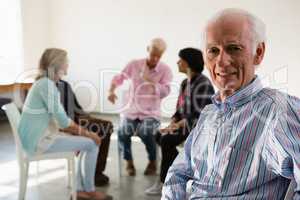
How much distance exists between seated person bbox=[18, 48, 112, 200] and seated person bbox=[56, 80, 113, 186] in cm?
44

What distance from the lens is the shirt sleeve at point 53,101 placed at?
2908 millimetres

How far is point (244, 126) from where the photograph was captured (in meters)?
1.27

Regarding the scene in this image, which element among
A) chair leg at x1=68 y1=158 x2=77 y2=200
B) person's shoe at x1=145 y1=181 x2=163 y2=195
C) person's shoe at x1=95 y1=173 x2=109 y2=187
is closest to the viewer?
chair leg at x1=68 y1=158 x2=77 y2=200

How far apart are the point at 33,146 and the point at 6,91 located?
124 inches

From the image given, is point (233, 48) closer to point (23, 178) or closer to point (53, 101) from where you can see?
point (53, 101)

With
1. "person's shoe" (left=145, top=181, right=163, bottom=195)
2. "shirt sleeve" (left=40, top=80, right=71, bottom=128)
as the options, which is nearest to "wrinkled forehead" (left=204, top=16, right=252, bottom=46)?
"shirt sleeve" (left=40, top=80, right=71, bottom=128)

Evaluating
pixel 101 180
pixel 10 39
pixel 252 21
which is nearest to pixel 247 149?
pixel 252 21

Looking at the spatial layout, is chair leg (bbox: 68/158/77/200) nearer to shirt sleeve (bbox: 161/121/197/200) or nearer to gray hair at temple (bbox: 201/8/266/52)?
shirt sleeve (bbox: 161/121/197/200)

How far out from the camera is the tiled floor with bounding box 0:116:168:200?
3268 millimetres

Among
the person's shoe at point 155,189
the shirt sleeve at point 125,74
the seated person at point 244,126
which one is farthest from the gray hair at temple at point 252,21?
the shirt sleeve at point 125,74

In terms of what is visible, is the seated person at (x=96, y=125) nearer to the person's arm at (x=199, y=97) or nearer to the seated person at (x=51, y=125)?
the seated person at (x=51, y=125)

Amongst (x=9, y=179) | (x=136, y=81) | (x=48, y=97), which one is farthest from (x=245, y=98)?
(x=9, y=179)

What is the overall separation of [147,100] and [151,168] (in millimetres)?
661

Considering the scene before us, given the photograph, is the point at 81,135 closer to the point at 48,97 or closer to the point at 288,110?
the point at 48,97
